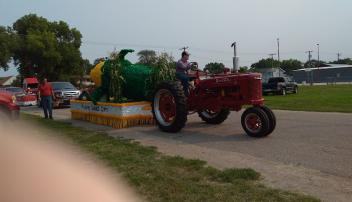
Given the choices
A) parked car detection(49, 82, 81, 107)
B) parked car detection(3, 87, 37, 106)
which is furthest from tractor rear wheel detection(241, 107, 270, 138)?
parked car detection(3, 87, 37, 106)

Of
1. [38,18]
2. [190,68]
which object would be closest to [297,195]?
[190,68]

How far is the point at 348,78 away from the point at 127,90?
92704 mm

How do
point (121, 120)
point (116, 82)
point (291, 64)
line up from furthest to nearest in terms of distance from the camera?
point (291, 64) < point (116, 82) < point (121, 120)

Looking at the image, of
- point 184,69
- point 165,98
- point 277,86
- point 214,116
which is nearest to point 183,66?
point 184,69

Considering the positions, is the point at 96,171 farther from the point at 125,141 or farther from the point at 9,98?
the point at 9,98

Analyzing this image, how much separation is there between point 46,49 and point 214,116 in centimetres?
4641

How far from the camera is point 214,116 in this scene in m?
13.5

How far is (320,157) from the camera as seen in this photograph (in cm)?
809

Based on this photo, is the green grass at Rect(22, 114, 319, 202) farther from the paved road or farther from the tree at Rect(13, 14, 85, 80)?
the tree at Rect(13, 14, 85, 80)

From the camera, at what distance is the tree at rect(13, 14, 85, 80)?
5611 cm

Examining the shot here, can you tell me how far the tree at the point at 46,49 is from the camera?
184ft

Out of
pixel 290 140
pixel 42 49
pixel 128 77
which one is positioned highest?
pixel 42 49

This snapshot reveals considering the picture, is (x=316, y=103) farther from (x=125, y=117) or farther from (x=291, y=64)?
(x=291, y=64)

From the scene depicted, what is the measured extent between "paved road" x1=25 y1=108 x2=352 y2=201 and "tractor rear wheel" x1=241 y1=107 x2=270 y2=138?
0.21 metres
